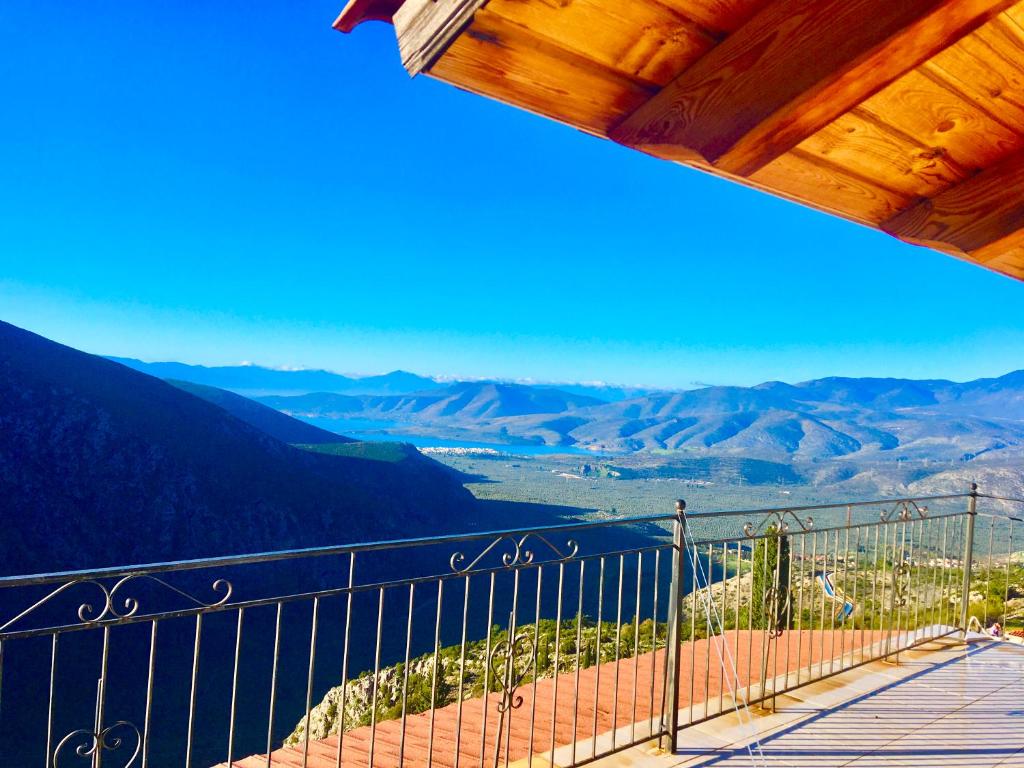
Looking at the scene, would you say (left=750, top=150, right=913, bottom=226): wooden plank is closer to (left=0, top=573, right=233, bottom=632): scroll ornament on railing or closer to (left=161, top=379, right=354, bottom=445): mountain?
(left=0, top=573, right=233, bottom=632): scroll ornament on railing

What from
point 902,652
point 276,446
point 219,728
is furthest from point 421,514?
point 902,652

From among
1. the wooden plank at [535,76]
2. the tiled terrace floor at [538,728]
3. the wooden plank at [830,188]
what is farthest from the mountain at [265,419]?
the wooden plank at [535,76]

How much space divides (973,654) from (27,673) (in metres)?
51.2

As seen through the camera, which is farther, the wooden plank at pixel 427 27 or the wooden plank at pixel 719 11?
the wooden plank at pixel 719 11

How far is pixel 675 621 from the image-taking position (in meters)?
3.78

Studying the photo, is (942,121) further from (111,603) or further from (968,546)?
(968,546)

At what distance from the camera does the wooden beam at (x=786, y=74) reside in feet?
4.60

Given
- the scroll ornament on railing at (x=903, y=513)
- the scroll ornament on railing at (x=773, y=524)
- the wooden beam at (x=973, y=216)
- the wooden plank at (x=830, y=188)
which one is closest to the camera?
the wooden plank at (x=830, y=188)

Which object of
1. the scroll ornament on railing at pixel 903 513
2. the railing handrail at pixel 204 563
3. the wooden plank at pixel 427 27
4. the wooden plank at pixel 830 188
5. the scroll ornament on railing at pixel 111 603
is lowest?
the scroll ornament on railing at pixel 111 603

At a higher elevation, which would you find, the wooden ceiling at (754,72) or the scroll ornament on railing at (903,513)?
the wooden ceiling at (754,72)

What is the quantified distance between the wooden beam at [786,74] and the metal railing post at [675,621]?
2.24 metres

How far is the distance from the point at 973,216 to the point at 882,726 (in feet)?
10.3

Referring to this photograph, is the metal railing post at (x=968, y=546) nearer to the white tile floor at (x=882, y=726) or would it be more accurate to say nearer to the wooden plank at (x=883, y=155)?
the white tile floor at (x=882, y=726)

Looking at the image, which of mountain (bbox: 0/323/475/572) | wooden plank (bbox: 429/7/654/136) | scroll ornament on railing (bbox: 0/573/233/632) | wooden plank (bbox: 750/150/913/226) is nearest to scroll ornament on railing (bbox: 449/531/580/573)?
scroll ornament on railing (bbox: 0/573/233/632)
